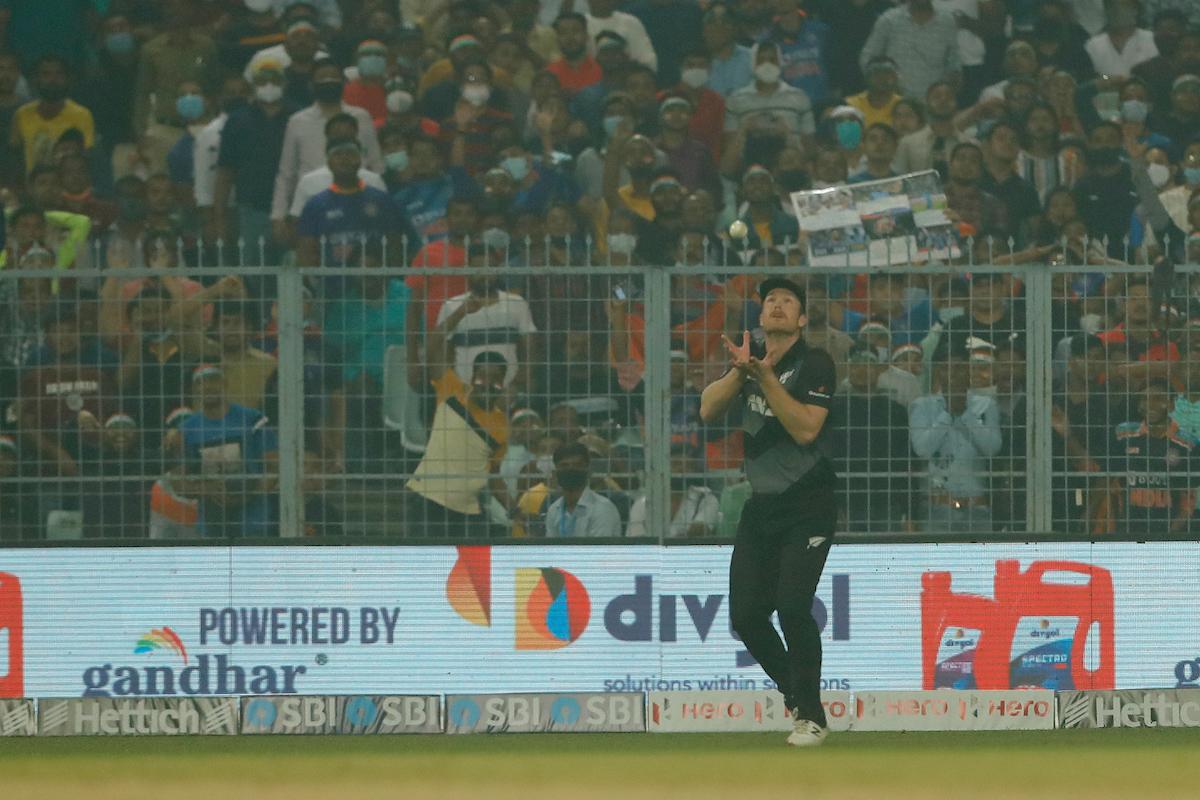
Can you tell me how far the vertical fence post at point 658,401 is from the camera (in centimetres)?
868

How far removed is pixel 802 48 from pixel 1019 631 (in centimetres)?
622

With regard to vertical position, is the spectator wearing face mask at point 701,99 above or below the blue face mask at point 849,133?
above

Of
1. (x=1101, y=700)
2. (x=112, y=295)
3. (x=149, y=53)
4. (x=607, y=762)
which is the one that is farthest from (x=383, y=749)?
(x=149, y=53)

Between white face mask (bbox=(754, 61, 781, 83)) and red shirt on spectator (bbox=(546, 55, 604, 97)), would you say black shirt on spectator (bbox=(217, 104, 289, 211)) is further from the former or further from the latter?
white face mask (bbox=(754, 61, 781, 83))

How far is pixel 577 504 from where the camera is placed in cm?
875

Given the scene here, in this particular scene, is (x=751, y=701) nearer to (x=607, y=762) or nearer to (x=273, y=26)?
(x=607, y=762)

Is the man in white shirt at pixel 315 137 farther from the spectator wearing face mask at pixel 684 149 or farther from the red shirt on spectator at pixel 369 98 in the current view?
the spectator wearing face mask at pixel 684 149

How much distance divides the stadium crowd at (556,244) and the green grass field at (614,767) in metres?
1.20

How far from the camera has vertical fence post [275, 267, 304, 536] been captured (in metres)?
8.72

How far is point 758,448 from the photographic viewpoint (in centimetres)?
744

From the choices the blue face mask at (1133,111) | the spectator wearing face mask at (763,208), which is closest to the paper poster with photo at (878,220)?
the spectator wearing face mask at (763,208)

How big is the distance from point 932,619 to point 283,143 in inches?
255

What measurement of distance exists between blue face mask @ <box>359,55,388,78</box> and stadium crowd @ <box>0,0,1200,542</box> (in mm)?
22

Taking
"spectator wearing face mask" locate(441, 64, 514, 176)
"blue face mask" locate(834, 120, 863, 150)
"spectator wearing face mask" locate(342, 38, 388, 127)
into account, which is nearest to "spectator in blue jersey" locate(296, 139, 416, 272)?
"spectator wearing face mask" locate(441, 64, 514, 176)
